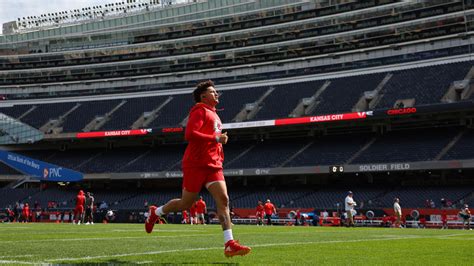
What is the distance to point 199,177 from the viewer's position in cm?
687

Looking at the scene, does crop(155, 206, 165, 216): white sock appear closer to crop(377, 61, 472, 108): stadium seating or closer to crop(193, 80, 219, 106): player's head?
crop(193, 80, 219, 106): player's head

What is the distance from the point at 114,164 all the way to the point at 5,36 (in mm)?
28817

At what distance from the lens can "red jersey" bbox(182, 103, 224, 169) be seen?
684cm

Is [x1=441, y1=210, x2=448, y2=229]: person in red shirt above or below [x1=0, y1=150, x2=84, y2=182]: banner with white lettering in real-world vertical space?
below

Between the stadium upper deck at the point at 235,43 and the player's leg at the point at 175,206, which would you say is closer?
the player's leg at the point at 175,206

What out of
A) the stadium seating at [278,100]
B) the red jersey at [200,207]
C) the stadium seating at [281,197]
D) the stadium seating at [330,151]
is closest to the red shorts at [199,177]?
the red jersey at [200,207]

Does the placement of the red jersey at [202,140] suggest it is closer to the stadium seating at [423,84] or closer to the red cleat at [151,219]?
the red cleat at [151,219]

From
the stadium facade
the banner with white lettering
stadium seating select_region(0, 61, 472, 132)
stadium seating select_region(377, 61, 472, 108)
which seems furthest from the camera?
the banner with white lettering

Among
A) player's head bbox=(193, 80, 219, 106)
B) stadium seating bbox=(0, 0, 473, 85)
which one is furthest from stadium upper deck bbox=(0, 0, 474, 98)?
Answer: player's head bbox=(193, 80, 219, 106)

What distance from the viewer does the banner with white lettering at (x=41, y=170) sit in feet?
162

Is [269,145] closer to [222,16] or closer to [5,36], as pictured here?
[222,16]

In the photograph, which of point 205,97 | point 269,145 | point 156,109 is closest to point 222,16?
point 156,109

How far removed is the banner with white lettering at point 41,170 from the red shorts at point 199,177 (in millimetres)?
44881

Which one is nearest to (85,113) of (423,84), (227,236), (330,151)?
(330,151)
